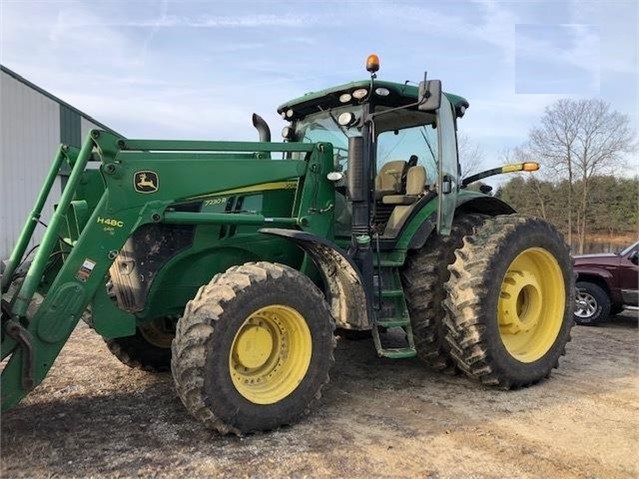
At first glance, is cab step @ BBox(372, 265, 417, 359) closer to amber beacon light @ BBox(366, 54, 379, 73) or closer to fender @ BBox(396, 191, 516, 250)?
fender @ BBox(396, 191, 516, 250)

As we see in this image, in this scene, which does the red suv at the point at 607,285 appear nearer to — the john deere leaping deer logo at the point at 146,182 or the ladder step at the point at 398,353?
the ladder step at the point at 398,353

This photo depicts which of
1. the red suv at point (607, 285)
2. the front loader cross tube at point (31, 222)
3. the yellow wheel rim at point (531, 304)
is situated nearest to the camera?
the front loader cross tube at point (31, 222)

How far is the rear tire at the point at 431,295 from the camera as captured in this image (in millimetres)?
4883

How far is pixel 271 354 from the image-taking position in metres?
4.04

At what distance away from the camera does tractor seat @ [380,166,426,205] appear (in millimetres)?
5223

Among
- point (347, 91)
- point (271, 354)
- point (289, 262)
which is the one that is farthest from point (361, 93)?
point (271, 354)

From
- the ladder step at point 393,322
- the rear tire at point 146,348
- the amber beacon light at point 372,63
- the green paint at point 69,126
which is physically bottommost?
the rear tire at point 146,348

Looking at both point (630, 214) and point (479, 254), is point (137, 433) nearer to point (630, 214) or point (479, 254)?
point (479, 254)

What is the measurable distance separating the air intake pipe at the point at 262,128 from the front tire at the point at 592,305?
5684 mm

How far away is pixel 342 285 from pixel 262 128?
6.33ft

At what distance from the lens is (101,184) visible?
4.21 metres

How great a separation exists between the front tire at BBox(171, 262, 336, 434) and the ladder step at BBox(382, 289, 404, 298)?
84 centimetres

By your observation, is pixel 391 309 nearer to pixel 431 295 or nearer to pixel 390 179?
pixel 431 295

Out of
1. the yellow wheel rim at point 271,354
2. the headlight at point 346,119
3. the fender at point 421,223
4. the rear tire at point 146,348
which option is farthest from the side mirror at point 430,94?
the rear tire at point 146,348
